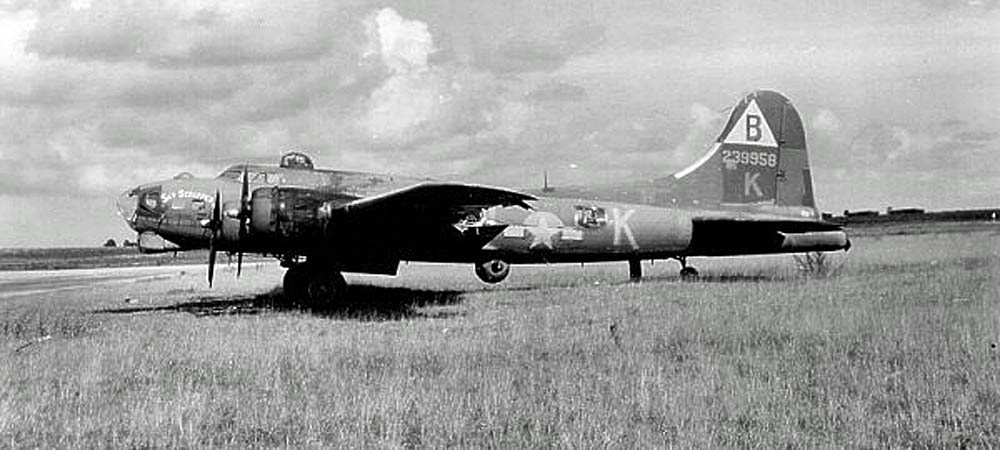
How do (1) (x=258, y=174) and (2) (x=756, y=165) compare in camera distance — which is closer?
(1) (x=258, y=174)

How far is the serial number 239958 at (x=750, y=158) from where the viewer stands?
19.1 metres

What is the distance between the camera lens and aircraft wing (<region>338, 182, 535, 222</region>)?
11898 millimetres

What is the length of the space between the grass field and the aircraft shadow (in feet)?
0.57

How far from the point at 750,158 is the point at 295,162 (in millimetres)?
10210

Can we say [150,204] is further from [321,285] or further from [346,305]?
[346,305]

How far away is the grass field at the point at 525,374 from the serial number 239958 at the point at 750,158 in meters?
5.56

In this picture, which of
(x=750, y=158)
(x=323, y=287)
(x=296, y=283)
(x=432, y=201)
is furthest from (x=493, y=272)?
(x=432, y=201)

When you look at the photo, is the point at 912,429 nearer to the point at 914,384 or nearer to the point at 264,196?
the point at 914,384

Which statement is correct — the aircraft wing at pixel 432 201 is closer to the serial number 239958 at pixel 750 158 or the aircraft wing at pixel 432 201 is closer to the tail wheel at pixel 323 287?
the tail wheel at pixel 323 287

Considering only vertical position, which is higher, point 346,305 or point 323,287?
point 323,287

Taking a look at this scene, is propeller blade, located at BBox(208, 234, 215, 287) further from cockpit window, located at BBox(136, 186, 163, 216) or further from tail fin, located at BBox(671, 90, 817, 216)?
tail fin, located at BBox(671, 90, 817, 216)

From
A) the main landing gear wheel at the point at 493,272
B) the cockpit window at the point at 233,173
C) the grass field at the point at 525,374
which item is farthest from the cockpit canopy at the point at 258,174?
the main landing gear wheel at the point at 493,272

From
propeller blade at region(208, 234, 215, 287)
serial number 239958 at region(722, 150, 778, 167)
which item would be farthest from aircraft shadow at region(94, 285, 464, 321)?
serial number 239958 at region(722, 150, 778, 167)

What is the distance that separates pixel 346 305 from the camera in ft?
47.4
